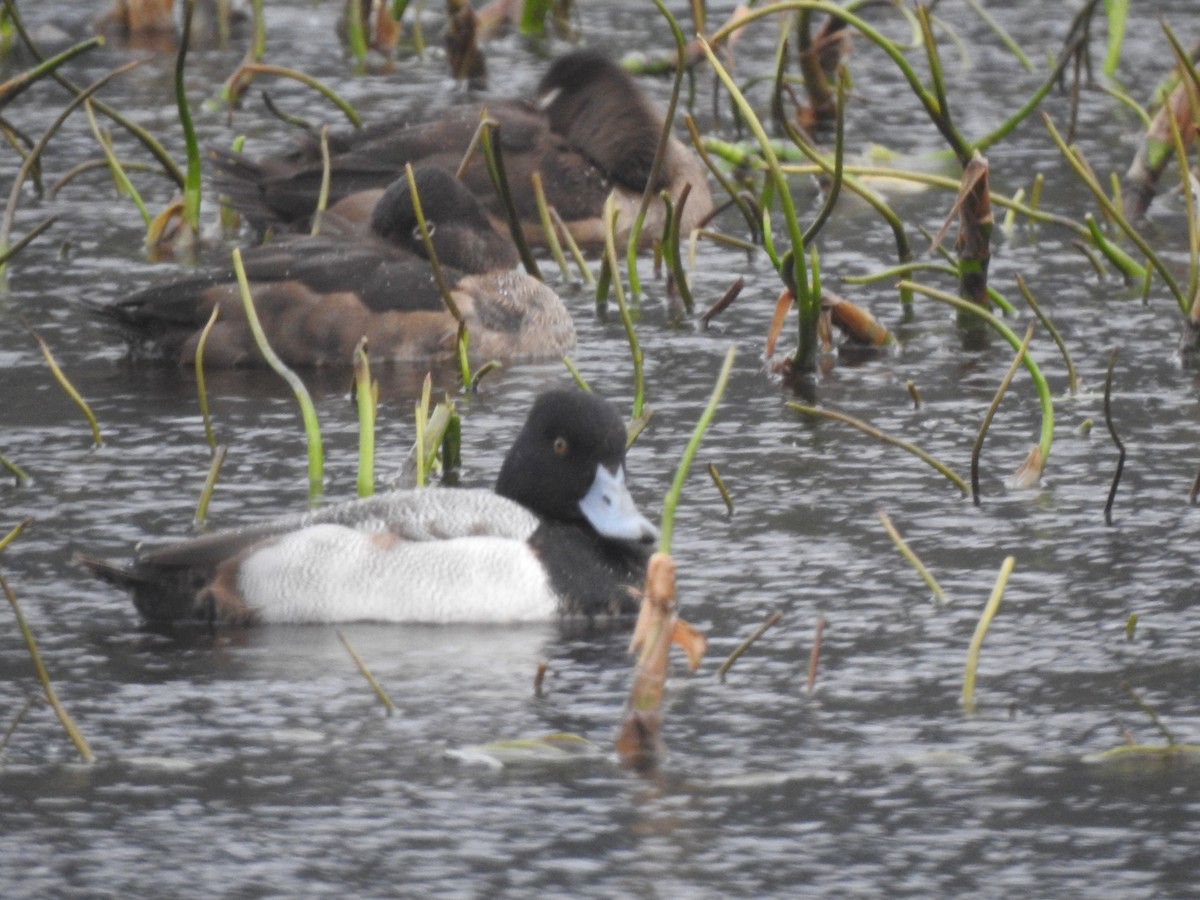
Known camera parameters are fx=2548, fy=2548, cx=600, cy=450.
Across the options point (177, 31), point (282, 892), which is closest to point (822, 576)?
point (282, 892)

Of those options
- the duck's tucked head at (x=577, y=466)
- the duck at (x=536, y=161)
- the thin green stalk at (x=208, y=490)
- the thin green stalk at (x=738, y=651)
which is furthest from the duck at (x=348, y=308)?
the thin green stalk at (x=738, y=651)

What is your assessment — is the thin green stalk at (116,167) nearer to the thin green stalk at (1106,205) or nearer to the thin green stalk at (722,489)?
the thin green stalk at (722,489)

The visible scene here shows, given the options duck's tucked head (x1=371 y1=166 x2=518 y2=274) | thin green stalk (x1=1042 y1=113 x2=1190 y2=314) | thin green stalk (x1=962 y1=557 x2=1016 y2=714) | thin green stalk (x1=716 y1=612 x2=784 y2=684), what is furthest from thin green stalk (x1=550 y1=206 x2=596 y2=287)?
thin green stalk (x1=962 y1=557 x2=1016 y2=714)

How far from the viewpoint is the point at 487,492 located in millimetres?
7387

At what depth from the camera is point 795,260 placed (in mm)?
9273

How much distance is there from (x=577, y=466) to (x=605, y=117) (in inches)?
245

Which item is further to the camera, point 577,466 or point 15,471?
point 15,471

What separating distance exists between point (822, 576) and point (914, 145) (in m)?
7.08

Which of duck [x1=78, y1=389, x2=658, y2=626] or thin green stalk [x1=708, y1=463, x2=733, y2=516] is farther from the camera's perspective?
thin green stalk [x1=708, y1=463, x2=733, y2=516]

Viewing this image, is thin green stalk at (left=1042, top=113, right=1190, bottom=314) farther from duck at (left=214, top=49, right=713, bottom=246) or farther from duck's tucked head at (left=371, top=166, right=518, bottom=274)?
duck at (left=214, top=49, right=713, bottom=246)

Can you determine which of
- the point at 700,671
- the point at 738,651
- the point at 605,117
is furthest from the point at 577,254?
the point at 738,651

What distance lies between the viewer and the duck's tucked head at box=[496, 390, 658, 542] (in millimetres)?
7293

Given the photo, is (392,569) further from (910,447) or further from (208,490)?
(910,447)

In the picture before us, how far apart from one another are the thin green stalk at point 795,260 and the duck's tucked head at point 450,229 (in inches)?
65.1
